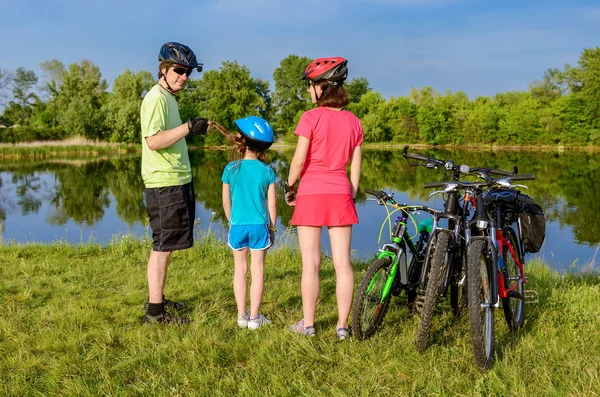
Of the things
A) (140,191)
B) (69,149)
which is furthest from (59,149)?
(140,191)

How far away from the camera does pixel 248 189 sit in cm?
364

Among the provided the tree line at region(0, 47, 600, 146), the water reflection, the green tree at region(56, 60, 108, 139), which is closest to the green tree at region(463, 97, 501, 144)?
the tree line at region(0, 47, 600, 146)

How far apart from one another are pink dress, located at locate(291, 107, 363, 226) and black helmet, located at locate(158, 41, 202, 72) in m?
0.97

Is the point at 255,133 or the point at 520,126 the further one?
the point at 520,126

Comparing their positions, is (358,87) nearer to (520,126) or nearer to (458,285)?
(520,126)

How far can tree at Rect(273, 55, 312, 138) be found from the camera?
70.5m

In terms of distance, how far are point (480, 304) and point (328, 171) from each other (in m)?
1.19

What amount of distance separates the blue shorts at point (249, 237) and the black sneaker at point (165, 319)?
0.65 meters

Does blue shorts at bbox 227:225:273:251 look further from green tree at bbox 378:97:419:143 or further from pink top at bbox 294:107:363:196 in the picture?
green tree at bbox 378:97:419:143

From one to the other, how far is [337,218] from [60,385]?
181cm

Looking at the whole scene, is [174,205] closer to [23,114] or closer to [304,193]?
[304,193]

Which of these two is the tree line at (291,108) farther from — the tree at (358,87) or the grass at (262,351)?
the grass at (262,351)

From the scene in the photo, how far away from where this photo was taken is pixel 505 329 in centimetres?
370

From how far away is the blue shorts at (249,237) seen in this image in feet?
12.0
